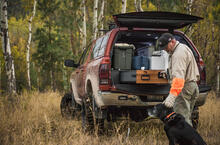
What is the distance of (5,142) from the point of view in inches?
208

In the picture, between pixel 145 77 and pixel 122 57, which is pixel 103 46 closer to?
pixel 122 57

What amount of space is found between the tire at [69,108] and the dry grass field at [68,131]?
1.49 ft

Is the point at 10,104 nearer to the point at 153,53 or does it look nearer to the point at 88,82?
the point at 88,82

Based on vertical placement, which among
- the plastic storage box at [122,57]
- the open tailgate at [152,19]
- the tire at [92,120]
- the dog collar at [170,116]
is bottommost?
the tire at [92,120]

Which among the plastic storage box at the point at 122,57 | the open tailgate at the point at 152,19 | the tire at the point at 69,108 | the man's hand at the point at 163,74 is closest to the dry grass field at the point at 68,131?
the tire at the point at 69,108

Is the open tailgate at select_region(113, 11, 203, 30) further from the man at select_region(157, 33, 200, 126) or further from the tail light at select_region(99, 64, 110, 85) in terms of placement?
the man at select_region(157, 33, 200, 126)

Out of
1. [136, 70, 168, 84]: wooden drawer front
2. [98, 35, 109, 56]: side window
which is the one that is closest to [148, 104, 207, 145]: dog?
[136, 70, 168, 84]: wooden drawer front

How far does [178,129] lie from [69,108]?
5.37 meters

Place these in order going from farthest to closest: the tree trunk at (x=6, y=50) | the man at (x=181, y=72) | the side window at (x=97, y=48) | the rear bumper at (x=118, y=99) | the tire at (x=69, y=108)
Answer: the tree trunk at (x=6, y=50) → the tire at (x=69, y=108) → the side window at (x=97, y=48) → the rear bumper at (x=118, y=99) → the man at (x=181, y=72)

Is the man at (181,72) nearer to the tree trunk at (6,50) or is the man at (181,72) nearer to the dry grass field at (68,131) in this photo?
the dry grass field at (68,131)

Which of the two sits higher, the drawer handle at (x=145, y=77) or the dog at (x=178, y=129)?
the drawer handle at (x=145, y=77)

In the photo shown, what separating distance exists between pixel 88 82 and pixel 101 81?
112cm

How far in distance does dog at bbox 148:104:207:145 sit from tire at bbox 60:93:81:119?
438cm

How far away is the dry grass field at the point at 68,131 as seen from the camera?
525cm
